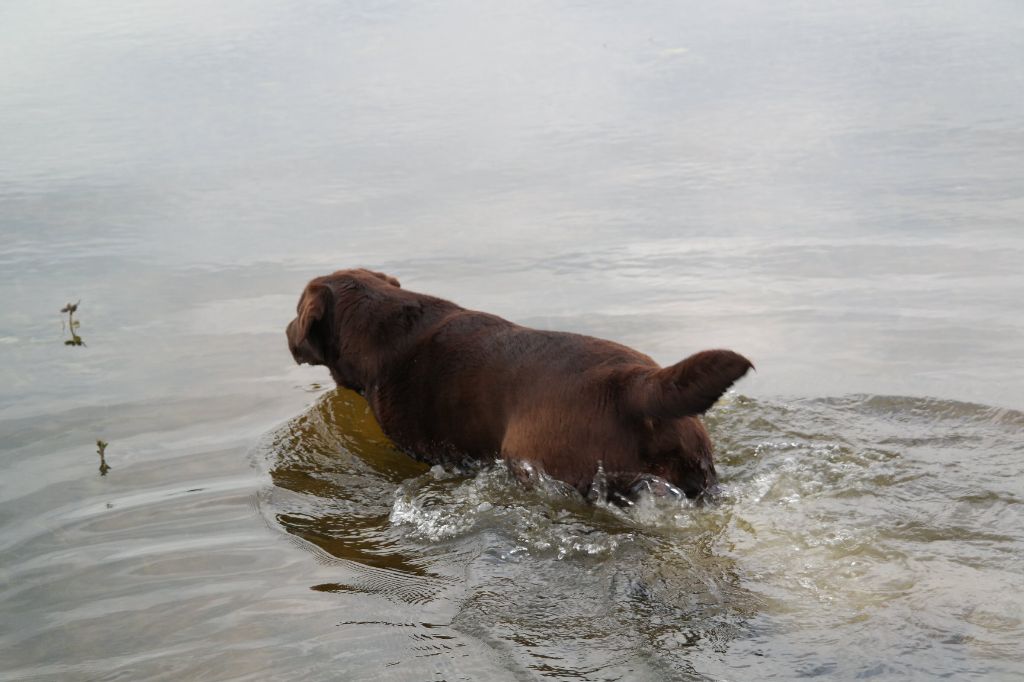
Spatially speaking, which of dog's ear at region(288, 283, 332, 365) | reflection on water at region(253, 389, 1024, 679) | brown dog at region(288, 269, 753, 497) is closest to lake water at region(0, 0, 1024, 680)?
reflection on water at region(253, 389, 1024, 679)

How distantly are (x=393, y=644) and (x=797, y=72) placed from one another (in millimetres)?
9424

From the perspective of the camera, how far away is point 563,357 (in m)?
5.04

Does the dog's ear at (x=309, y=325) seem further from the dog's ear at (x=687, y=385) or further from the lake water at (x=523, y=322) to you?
the dog's ear at (x=687, y=385)

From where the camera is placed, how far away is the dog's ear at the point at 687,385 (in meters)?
4.05

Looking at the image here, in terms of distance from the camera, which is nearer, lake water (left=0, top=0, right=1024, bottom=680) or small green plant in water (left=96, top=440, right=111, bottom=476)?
lake water (left=0, top=0, right=1024, bottom=680)

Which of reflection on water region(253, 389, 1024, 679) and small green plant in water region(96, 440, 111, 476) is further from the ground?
small green plant in water region(96, 440, 111, 476)

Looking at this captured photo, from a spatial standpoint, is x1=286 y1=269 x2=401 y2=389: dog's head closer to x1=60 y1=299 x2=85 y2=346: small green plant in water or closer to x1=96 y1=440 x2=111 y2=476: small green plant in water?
x1=96 y1=440 x2=111 y2=476: small green plant in water

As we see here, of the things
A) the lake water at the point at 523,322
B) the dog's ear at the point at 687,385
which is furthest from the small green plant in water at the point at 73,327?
the dog's ear at the point at 687,385

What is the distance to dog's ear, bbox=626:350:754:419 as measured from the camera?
405cm

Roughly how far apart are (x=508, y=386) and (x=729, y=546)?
1194mm

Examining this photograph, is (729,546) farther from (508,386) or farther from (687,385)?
(508,386)

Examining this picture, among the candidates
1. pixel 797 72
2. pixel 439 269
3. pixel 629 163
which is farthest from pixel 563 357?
pixel 797 72

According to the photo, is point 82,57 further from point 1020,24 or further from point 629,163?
point 1020,24

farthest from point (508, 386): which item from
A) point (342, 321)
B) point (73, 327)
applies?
point (73, 327)
